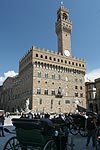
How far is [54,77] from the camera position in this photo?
53.6 metres

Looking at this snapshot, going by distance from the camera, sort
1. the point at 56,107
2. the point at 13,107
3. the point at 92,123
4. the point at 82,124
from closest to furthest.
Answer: the point at 92,123, the point at 82,124, the point at 56,107, the point at 13,107

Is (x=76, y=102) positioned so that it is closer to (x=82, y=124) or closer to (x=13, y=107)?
(x=13, y=107)

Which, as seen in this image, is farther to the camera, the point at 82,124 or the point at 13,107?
the point at 13,107

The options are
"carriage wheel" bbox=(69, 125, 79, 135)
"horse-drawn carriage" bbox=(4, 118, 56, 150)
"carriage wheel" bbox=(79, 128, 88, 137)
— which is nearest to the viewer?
"horse-drawn carriage" bbox=(4, 118, 56, 150)

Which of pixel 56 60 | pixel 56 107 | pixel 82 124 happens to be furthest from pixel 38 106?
pixel 82 124

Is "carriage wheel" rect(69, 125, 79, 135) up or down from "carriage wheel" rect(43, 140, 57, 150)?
down

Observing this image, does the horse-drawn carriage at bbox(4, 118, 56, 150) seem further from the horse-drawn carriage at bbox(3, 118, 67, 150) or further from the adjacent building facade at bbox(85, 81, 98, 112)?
the adjacent building facade at bbox(85, 81, 98, 112)

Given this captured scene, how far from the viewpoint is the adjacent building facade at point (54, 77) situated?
165 ft

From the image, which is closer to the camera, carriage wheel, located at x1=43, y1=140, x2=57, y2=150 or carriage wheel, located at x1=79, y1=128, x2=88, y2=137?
carriage wheel, located at x1=43, y1=140, x2=57, y2=150

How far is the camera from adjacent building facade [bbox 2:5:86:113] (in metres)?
50.2

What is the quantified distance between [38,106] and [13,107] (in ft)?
54.9

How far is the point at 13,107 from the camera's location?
205ft

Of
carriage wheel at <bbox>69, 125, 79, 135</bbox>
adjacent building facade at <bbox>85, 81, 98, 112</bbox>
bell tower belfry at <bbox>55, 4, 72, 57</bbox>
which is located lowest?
carriage wheel at <bbox>69, 125, 79, 135</bbox>

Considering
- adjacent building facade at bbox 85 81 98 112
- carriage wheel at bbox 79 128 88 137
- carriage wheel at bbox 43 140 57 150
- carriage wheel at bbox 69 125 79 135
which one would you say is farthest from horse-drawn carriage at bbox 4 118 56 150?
adjacent building facade at bbox 85 81 98 112
